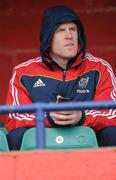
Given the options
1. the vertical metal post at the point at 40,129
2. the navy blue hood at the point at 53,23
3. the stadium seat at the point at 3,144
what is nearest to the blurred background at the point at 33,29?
the navy blue hood at the point at 53,23

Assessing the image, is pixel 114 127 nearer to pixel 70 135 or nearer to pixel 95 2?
pixel 70 135

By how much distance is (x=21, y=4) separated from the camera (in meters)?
5.79

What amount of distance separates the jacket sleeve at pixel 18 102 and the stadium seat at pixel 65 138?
130 millimetres

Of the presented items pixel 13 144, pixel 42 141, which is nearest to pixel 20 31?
pixel 13 144

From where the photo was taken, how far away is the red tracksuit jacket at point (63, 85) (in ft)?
15.8

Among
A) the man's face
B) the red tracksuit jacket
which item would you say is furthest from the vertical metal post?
the man's face

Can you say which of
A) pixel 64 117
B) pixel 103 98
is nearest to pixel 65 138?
pixel 64 117

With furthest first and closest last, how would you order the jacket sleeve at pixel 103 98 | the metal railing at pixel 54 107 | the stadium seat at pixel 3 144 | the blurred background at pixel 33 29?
the blurred background at pixel 33 29 → the jacket sleeve at pixel 103 98 → the stadium seat at pixel 3 144 → the metal railing at pixel 54 107

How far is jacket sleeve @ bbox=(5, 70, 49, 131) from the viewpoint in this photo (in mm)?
4688

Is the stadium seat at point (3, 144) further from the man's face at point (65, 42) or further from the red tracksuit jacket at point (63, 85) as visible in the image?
the man's face at point (65, 42)

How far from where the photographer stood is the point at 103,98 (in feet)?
15.8

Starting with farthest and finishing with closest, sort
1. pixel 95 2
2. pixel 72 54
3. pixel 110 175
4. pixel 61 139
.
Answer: pixel 95 2, pixel 72 54, pixel 61 139, pixel 110 175

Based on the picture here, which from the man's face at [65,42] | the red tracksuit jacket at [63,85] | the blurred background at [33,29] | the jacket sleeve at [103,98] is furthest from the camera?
the blurred background at [33,29]

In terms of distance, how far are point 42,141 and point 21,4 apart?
1.92m
